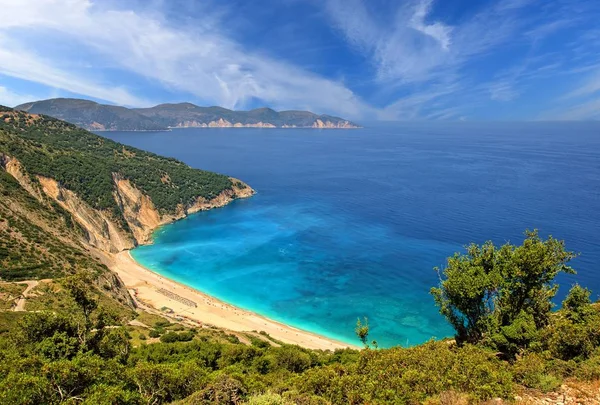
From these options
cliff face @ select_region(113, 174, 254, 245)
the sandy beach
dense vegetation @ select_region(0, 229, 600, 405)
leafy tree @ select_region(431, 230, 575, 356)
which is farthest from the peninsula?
dense vegetation @ select_region(0, 229, 600, 405)

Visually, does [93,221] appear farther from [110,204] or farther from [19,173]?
[19,173]

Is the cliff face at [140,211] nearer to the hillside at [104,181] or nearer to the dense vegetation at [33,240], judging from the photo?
the hillside at [104,181]

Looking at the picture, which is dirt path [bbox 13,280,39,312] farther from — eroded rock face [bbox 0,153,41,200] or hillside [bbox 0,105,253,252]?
eroded rock face [bbox 0,153,41,200]

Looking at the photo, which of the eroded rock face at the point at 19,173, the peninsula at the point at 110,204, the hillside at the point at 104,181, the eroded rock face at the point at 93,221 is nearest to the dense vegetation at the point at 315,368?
the peninsula at the point at 110,204

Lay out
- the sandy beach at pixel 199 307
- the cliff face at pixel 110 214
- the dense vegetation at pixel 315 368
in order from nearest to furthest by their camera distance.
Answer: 1. the dense vegetation at pixel 315 368
2. the sandy beach at pixel 199 307
3. the cliff face at pixel 110 214

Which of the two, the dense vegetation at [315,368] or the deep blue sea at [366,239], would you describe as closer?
the dense vegetation at [315,368]

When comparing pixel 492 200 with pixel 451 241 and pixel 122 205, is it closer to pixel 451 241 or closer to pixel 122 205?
pixel 451 241
